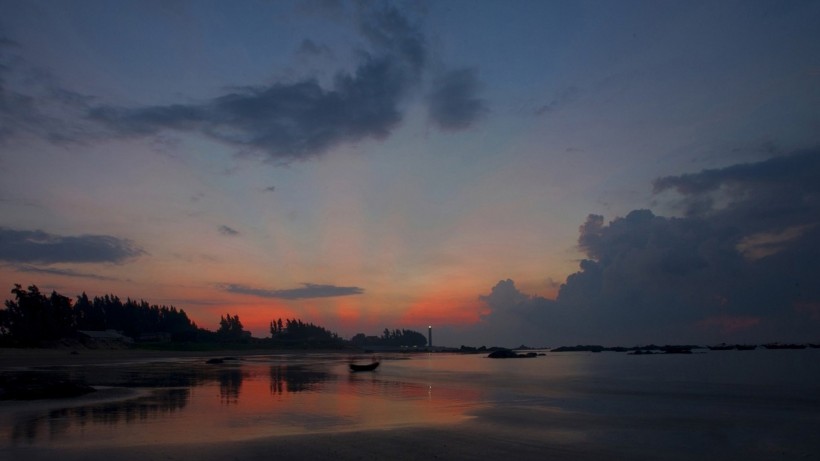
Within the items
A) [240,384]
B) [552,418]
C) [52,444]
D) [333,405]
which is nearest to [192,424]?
[52,444]

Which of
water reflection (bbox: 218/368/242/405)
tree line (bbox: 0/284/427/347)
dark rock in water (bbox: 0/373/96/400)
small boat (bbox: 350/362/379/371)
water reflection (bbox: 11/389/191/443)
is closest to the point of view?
water reflection (bbox: 11/389/191/443)

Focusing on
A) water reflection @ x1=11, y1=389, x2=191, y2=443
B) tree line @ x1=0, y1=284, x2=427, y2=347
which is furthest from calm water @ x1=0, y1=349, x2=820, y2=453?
tree line @ x1=0, y1=284, x2=427, y2=347

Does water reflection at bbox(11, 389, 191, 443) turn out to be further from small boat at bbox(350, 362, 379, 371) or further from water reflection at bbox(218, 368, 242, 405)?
small boat at bbox(350, 362, 379, 371)

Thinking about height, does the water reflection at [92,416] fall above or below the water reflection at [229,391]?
above

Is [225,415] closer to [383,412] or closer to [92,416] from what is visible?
[92,416]

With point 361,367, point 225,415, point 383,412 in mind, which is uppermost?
point 225,415

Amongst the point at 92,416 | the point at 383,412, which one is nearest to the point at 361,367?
the point at 383,412

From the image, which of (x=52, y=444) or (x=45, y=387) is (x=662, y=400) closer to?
(x=52, y=444)

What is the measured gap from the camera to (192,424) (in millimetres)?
21469

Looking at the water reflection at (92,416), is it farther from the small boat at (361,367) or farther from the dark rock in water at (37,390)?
the small boat at (361,367)

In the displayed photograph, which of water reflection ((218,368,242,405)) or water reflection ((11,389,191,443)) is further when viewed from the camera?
water reflection ((218,368,242,405))

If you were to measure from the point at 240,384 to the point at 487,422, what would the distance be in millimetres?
23946

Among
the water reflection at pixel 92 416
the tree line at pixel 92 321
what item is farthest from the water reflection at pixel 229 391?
the tree line at pixel 92 321

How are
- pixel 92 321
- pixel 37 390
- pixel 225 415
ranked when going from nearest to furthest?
pixel 225 415 → pixel 37 390 → pixel 92 321
